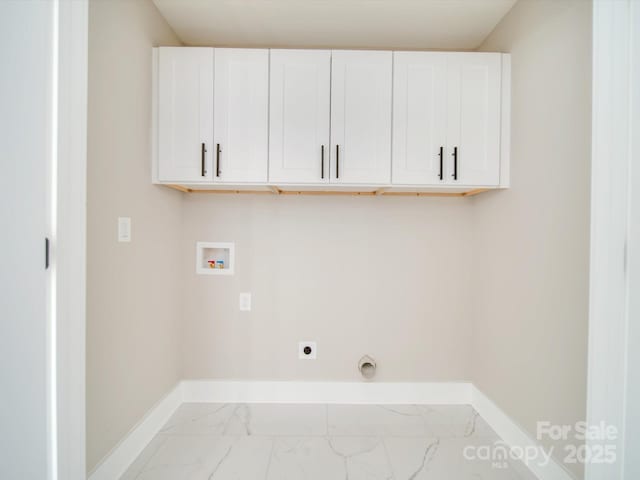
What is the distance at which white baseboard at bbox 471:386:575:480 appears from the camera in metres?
1.50

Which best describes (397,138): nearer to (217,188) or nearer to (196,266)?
(217,188)

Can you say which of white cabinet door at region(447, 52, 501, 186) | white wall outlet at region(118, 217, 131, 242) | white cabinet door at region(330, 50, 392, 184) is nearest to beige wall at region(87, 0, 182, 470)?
white wall outlet at region(118, 217, 131, 242)

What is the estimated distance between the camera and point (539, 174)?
163 cm

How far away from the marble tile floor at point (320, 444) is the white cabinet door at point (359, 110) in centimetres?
152

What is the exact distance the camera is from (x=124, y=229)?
5.31 ft

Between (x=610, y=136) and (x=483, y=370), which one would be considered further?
(x=483, y=370)

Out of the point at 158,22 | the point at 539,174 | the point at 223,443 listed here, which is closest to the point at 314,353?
the point at 223,443

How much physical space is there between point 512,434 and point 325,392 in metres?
1.14

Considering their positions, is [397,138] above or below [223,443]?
above

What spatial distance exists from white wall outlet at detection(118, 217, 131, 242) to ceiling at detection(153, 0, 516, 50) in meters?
1.26

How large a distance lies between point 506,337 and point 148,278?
211 cm

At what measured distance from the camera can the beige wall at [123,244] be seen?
1.41 metres

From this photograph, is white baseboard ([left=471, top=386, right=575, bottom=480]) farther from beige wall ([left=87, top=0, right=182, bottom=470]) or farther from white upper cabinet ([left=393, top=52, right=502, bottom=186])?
beige wall ([left=87, top=0, right=182, bottom=470])

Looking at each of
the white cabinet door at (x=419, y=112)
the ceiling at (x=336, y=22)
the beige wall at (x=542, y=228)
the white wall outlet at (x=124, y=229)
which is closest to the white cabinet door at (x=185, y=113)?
the ceiling at (x=336, y=22)
